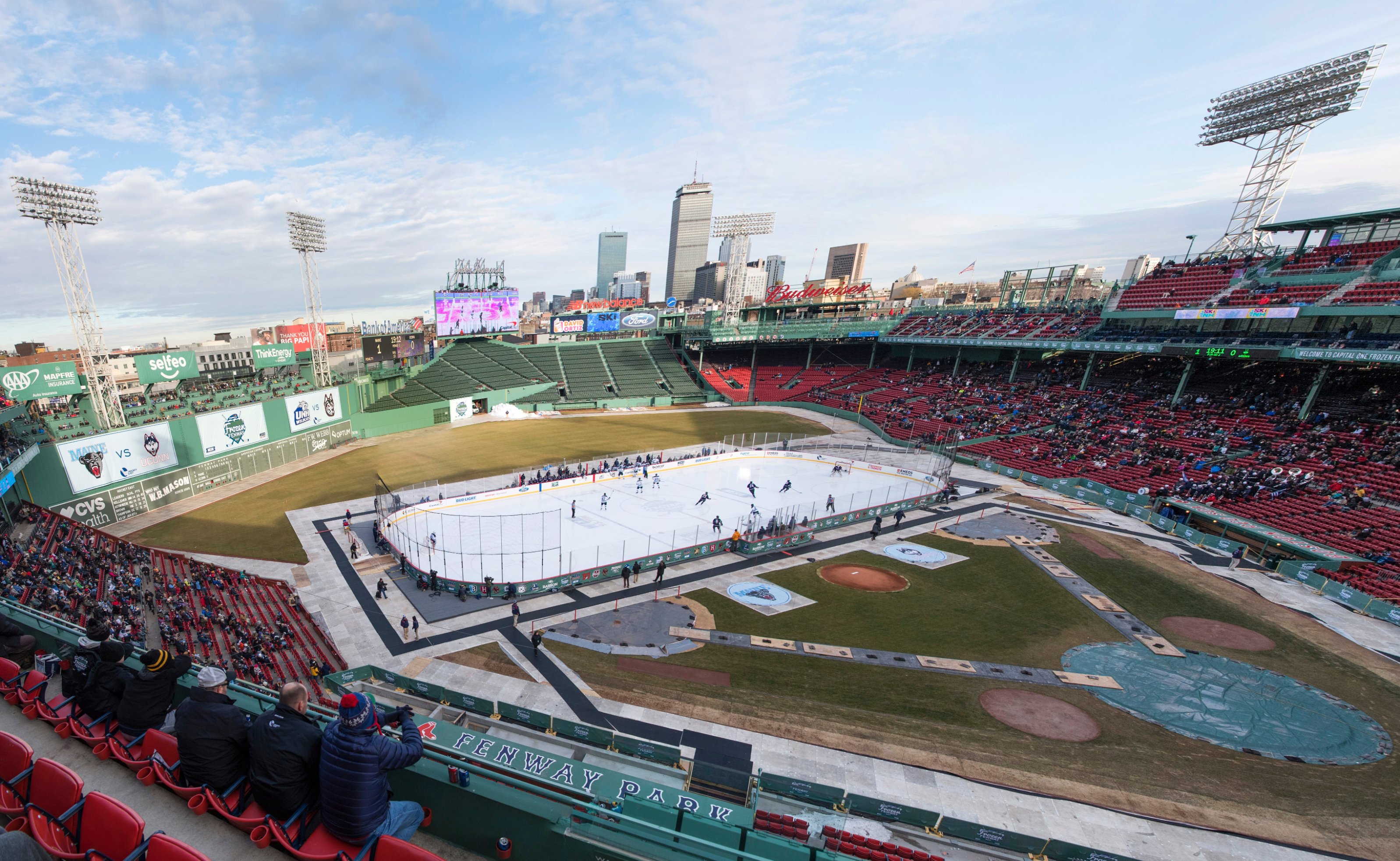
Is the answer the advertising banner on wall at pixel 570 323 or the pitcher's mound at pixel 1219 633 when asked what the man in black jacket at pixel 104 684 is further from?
the advertising banner on wall at pixel 570 323

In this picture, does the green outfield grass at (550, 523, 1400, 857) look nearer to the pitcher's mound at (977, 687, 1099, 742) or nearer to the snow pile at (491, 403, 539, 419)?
the pitcher's mound at (977, 687, 1099, 742)

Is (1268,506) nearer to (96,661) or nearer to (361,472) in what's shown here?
(96,661)

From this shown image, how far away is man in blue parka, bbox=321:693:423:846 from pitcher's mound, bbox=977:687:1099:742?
18714 mm

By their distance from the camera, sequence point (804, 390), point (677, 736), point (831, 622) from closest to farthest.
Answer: point (677, 736) → point (831, 622) → point (804, 390)

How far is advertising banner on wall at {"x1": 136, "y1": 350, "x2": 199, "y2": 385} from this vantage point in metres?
38.1

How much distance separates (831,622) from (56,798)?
72.1ft

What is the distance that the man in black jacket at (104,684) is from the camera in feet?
21.4

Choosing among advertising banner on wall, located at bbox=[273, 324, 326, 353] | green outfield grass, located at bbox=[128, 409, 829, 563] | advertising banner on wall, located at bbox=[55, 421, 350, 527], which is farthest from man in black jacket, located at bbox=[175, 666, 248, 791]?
advertising banner on wall, located at bbox=[273, 324, 326, 353]

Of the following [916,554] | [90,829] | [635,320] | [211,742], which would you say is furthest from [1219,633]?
[635,320]

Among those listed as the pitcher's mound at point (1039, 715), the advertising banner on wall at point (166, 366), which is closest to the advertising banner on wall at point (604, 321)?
the advertising banner on wall at point (166, 366)

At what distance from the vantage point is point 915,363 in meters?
78.5

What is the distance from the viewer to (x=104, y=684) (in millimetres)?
6586

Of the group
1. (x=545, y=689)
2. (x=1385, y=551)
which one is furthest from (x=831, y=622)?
(x=1385, y=551)

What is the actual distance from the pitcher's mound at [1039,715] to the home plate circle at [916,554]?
10.6 m
